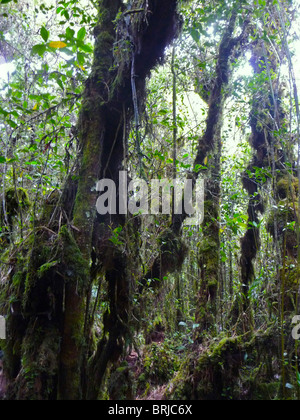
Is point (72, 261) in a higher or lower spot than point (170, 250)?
lower

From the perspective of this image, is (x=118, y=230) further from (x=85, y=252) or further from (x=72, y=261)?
(x=72, y=261)

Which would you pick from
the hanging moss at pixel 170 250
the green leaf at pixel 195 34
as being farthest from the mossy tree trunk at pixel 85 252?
the hanging moss at pixel 170 250

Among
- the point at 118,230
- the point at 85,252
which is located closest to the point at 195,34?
the point at 118,230

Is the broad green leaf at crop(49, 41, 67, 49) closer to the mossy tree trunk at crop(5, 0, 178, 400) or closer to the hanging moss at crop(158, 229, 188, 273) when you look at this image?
the mossy tree trunk at crop(5, 0, 178, 400)

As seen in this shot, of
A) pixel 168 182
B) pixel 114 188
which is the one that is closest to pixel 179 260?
pixel 168 182

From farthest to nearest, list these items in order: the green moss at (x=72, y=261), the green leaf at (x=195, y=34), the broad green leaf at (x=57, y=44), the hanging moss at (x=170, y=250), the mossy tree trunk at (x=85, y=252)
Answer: the hanging moss at (x=170, y=250), the green leaf at (x=195, y=34), the green moss at (x=72, y=261), the mossy tree trunk at (x=85, y=252), the broad green leaf at (x=57, y=44)

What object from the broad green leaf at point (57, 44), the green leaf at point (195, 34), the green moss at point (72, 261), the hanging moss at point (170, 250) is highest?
the green leaf at point (195, 34)

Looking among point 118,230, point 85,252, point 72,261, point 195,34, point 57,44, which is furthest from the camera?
point 195,34

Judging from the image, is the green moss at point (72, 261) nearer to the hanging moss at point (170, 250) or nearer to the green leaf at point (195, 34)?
the hanging moss at point (170, 250)

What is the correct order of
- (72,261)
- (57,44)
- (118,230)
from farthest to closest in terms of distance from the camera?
(118,230) < (72,261) < (57,44)

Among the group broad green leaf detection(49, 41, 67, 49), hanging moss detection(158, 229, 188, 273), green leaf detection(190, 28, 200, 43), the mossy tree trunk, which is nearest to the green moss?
the mossy tree trunk

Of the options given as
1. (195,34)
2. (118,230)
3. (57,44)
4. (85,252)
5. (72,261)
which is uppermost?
(195,34)

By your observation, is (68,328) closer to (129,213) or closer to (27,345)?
(27,345)

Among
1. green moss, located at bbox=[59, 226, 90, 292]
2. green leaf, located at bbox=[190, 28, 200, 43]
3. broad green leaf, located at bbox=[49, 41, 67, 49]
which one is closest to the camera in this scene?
broad green leaf, located at bbox=[49, 41, 67, 49]
